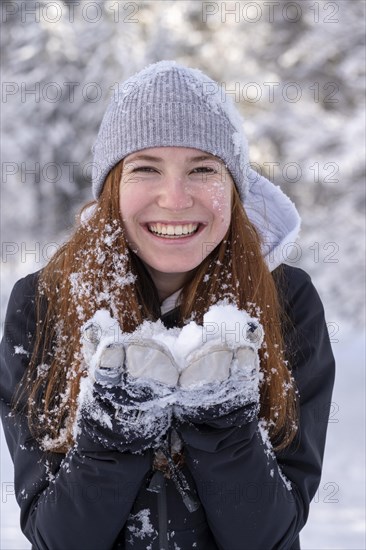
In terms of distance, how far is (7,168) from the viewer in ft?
46.6

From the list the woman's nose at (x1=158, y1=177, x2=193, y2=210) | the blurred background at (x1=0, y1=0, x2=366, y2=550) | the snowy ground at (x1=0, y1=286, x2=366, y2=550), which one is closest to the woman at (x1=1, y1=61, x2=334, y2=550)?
the woman's nose at (x1=158, y1=177, x2=193, y2=210)

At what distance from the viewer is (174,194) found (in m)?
2.00

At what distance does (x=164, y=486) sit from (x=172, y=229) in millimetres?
687

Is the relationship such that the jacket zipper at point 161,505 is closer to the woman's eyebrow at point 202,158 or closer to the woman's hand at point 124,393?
the woman's hand at point 124,393

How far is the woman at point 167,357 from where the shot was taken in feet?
5.93

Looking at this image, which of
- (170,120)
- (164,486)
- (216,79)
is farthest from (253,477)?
(216,79)

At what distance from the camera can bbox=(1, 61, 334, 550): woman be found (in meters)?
1.81

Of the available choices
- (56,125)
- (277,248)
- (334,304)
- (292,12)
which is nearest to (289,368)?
(277,248)

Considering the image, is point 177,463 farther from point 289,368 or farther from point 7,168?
point 7,168

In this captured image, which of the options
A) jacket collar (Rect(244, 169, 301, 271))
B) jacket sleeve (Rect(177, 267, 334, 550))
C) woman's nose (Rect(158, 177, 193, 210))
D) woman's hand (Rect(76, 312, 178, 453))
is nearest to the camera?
woman's hand (Rect(76, 312, 178, 453))

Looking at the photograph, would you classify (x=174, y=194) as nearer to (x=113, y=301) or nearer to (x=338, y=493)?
(x=113, y=301)

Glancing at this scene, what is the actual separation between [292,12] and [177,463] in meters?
13.7

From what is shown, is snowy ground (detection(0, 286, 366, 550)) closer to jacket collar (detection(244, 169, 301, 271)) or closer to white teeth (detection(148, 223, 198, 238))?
jacket collar (detection(244, 169, 301, 271))

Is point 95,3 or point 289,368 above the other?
point 95,3
